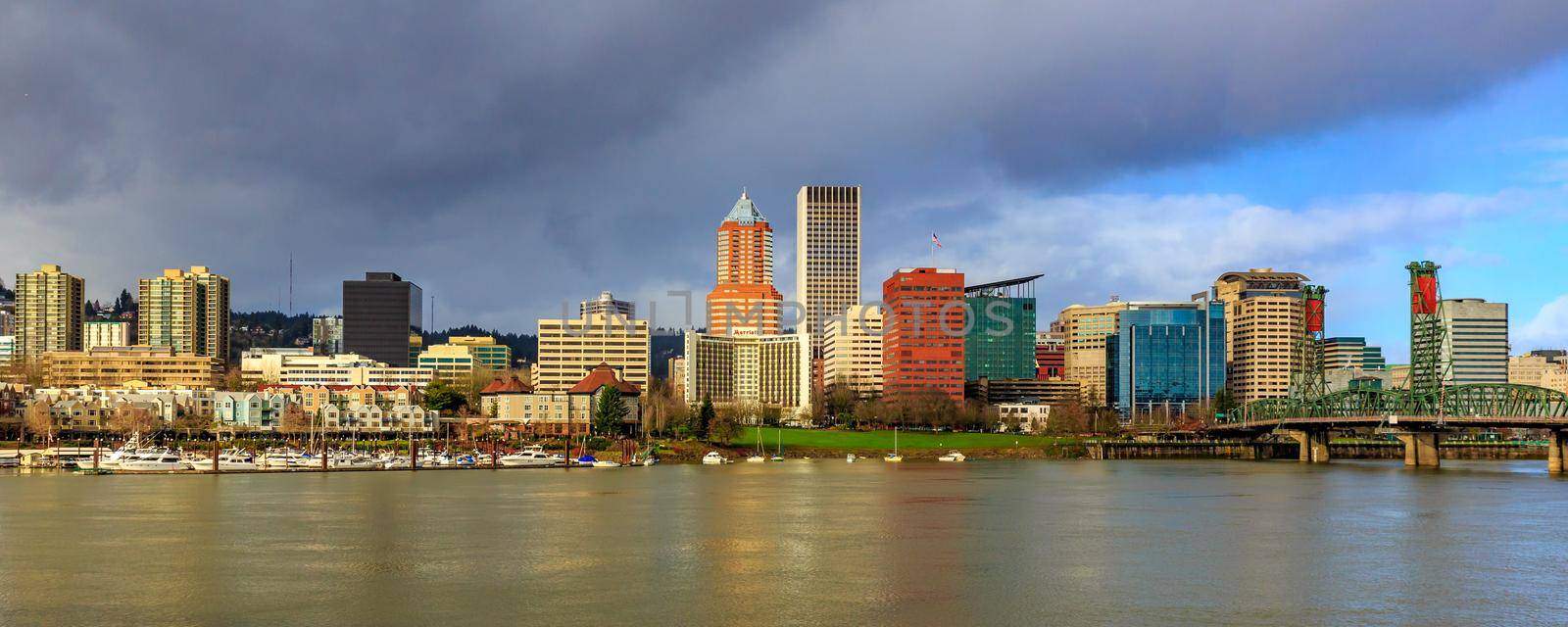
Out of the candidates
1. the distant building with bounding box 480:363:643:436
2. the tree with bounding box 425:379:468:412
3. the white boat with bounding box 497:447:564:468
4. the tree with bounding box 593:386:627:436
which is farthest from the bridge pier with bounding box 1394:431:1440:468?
→ the tree with bounding box 425:379:468:412

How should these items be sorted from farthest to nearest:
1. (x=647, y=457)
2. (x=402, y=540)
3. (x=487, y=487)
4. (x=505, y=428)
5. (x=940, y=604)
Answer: (x=505, y=428), (x=647, y=457), (x=487, y=487), (x=402, y=540), (x=940, y=604)

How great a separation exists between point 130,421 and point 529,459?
56.5 metres

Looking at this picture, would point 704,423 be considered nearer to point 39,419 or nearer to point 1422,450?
point 39,419

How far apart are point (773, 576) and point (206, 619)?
19221mm

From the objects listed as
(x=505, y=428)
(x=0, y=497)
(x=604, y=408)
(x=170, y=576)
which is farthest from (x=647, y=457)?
(x=170, y=576)

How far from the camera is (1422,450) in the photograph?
510 ft

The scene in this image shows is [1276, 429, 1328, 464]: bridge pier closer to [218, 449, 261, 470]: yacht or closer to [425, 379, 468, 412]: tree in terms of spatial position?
[425, 379, 468, 412]: tree

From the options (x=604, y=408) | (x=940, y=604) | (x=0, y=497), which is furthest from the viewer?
(x=604, y=408)

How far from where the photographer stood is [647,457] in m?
148

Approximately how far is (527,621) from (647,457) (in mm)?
108937

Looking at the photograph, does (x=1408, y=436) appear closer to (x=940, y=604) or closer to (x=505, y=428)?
(x=505, y=428)

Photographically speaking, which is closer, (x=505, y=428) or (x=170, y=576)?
(x=170, y=576)

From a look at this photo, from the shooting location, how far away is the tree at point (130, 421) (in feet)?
534

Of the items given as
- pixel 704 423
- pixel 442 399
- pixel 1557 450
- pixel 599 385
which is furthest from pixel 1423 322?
pixel 442 399
